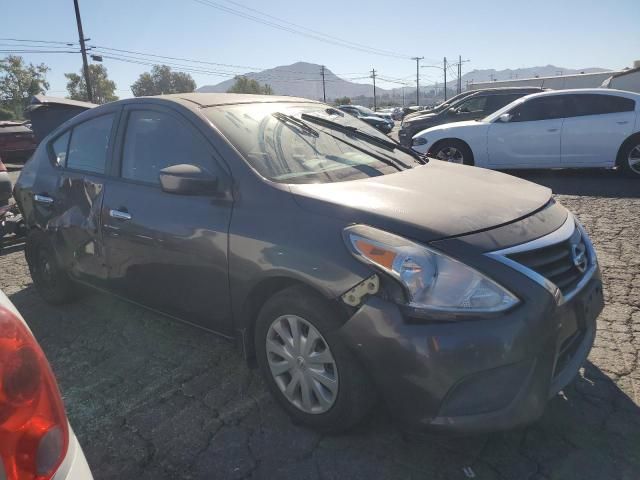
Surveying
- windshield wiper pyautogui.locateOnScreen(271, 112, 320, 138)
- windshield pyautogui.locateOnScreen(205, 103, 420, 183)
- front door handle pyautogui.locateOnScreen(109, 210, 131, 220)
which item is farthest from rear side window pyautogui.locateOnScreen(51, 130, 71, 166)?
windshield wiper pyautogui.locateOnScreen(271, 112, 320, 138)

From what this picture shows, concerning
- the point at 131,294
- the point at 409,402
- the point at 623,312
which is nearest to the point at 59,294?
the point at 131,294

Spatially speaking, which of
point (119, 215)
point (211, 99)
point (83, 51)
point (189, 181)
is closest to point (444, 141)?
point (211, 99)

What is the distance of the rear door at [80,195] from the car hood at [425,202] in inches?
64.3

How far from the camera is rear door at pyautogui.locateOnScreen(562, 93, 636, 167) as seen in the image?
25.7ft

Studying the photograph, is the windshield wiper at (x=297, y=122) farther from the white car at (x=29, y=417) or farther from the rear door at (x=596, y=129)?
the rear door at (x=596, y=129)

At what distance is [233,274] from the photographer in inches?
97.4

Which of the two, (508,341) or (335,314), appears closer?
(508,341)

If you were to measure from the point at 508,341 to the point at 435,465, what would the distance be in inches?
27.5

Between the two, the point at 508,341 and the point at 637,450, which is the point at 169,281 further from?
the point at 637,450

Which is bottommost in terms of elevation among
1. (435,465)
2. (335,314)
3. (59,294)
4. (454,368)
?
(435,465)

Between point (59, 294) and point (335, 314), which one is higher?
point (335, 314)

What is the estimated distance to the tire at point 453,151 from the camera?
29.1 ft

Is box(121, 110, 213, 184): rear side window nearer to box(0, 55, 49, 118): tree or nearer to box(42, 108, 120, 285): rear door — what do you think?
box(42, 108, 120, 285): rear door

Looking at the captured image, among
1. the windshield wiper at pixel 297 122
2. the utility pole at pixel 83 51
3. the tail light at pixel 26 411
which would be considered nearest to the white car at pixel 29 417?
the tail light at pixel 26 411
